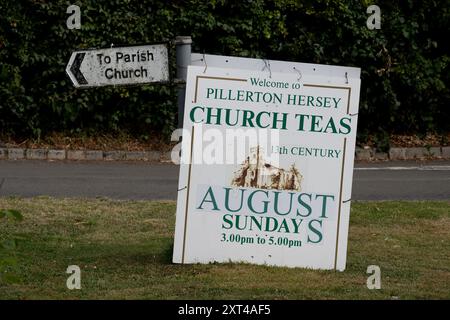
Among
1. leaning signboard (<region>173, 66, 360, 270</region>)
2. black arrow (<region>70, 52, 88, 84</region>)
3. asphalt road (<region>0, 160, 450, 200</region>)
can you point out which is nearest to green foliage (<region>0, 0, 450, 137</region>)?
asphalt road (<region>0, 160, 450, 200</region>)

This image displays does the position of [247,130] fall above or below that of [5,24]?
below

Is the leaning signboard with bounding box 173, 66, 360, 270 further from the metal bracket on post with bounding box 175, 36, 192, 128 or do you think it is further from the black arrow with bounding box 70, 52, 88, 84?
the black arrow with bounding box 70, 52, 88, 84

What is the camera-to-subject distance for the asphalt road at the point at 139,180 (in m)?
12.2

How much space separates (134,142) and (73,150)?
1.06 meters

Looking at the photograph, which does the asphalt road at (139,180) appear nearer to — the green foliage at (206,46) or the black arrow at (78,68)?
the green foliage at (206,46)

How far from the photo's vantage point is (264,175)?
767cm

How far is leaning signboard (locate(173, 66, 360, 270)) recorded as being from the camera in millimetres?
7652

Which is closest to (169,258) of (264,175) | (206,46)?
(264,175)

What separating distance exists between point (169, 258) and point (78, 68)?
5.50ft

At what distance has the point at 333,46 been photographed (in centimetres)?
1678

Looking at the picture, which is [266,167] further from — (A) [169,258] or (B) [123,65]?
(B) [123,65]

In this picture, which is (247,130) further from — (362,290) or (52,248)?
(52,248)
